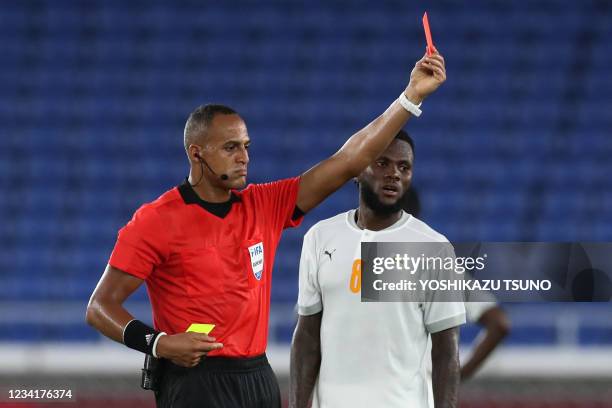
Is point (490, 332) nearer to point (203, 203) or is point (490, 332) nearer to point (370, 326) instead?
point (370, 326)

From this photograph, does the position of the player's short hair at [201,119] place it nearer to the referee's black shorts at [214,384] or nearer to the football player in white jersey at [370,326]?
the football player in white jersey at [370,326]

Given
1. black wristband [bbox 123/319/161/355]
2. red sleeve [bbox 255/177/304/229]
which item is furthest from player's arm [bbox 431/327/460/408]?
black wristband [bbox 123/319/161/355]

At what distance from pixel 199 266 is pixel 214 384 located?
0.36 m

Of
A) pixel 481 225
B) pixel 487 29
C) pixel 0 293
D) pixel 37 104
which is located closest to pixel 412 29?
pixel 487 29

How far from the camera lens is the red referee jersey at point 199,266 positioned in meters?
3.17

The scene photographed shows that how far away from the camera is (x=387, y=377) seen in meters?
3.35

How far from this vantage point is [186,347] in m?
2.99

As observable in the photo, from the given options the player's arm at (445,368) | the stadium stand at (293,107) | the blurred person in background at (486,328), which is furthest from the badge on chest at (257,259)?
the stadium stand at (293,107)

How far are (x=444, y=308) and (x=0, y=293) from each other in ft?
22.2

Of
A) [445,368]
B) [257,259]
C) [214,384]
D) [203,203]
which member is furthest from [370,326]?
[203,203]

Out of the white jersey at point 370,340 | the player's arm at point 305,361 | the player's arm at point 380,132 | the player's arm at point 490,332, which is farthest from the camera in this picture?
the player's arm at point 490,332

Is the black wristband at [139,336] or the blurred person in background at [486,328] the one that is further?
the blurred person in background at [486,328]

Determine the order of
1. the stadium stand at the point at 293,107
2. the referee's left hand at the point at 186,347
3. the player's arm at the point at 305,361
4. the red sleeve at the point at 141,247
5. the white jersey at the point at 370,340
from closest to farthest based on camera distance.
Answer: the referee's left hand at the point at 186,347 → the red sleeve at the point at 141,247 → the white jersey at the point at 370,340 → the player's arm at the point at 305,361 → the stadium stand at the point at 293,107

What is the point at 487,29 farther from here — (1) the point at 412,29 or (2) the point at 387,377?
(2) the point at 387,377
